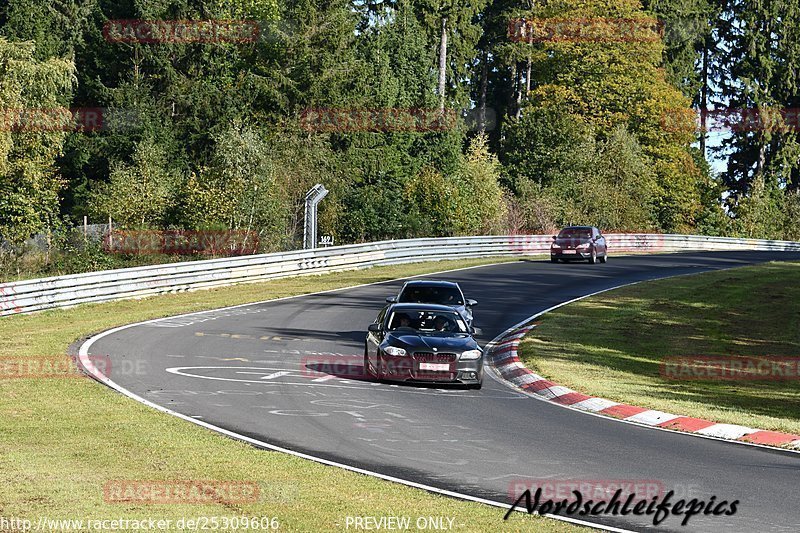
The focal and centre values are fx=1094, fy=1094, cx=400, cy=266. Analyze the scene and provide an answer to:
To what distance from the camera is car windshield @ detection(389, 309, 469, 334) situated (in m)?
19.4

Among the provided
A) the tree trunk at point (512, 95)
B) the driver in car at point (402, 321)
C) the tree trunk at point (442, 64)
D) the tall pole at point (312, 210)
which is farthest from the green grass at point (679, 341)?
the tree trunk at point (512, 95)

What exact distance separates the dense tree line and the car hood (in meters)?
24.6

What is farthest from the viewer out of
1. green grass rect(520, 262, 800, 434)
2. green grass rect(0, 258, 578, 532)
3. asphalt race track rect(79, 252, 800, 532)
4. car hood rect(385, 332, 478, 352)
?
car hood rect(385, 332, 478, 352)

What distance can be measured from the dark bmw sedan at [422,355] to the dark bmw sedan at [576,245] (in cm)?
2707

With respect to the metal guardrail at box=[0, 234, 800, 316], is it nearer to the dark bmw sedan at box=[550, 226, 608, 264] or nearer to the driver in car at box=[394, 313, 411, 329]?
the dark bmw sedan at box=[550, 226, 608, 264]

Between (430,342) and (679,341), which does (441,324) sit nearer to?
(430,342)

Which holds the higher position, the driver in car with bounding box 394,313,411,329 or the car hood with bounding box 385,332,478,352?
the driver in car with bounding box 394,313,411,329

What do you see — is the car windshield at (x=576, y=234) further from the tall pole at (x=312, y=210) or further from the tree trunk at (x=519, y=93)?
the tree trunk at (x=519, y=93)

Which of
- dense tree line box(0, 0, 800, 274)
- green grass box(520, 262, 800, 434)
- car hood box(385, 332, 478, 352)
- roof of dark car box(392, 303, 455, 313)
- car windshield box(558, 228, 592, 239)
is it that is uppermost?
dense tree line box(0, 0, 800, 274)

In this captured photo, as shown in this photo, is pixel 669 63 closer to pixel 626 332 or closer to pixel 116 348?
pixel 626 332

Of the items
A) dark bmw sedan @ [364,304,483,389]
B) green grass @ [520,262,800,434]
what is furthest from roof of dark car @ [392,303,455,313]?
green grass @ [520,262,800,434]

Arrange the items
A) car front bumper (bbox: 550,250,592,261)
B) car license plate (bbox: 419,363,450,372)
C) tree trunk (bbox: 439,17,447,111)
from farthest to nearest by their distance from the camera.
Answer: tree trunk (bbox: 439,17,447,111) → car front bumper (bbox: 550,250,592,261) → car license plate (bbox: 419,363,450,372)

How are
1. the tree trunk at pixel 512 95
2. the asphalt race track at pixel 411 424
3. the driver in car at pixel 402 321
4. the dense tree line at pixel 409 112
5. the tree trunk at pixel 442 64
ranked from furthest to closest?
the tree trunk at pixel 512 95 → the tree trunk at pixel 442 64 → the dense tree line at pixel 409 112 → the driver in car at pixel 402 321 → the asphalt race track at pixel 411 424

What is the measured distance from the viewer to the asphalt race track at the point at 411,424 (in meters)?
11.3
